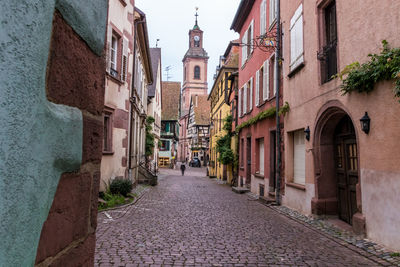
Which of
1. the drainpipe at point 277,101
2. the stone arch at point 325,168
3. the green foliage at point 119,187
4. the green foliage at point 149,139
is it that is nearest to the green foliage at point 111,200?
the green foliage at point 119,187

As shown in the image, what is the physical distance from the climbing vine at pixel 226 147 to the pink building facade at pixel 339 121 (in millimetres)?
8755

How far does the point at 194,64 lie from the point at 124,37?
201 ft

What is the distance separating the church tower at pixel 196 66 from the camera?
7081 centimetres

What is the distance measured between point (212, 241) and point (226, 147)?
565 inches

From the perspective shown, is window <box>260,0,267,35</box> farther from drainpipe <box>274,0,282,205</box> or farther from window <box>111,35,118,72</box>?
window <box>111,35,118,72</box>

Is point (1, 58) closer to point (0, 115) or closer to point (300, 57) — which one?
point (0, 115)

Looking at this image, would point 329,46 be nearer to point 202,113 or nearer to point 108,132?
point 108,132

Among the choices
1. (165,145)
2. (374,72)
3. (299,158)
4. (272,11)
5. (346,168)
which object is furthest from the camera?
(165,145)

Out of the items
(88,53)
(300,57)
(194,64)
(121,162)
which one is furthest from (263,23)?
(194,64)

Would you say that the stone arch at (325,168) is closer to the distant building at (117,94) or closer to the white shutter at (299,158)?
the white shutter at (299,158)

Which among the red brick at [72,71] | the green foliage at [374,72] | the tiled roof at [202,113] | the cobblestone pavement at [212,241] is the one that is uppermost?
the tiled roof at [202,113]

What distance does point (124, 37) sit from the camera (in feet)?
37.3

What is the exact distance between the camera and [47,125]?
0.93m

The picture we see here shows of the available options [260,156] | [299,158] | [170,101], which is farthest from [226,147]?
[170,101]
